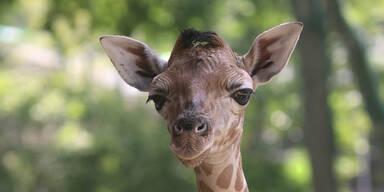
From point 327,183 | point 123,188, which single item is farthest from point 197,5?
point 123,188

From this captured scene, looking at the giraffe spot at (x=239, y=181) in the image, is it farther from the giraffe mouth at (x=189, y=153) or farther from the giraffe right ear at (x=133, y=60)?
the giraffe right ear at (x=133, y=60)

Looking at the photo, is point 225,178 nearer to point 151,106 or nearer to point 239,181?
point 239,181

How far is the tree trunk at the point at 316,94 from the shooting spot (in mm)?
6387

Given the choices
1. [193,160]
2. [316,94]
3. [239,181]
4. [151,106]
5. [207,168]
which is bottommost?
[151,106]

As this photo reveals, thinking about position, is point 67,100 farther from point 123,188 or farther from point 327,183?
point 327,183

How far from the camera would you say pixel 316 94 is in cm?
660

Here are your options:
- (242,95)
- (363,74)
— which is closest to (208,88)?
(242,95)

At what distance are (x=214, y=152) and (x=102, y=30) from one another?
512 cm

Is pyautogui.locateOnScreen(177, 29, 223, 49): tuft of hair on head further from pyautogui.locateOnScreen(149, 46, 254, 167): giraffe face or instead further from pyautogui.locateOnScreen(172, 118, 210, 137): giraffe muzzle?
pyautogui.locateOnScreen(172, 118, 210, 137): giraffe muzzle

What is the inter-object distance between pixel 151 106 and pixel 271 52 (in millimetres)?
9516

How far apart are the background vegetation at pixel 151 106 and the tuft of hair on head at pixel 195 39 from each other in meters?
4.02

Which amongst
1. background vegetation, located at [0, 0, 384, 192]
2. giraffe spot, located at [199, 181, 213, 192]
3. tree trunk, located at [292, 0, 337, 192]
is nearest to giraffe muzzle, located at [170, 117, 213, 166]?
giraffe spot, located at [199, 181, 213, 192]

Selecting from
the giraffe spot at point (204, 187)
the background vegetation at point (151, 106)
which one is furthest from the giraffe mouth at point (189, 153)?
the background vegetation at point (151, 106)

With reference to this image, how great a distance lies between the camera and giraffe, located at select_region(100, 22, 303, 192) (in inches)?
77.8
